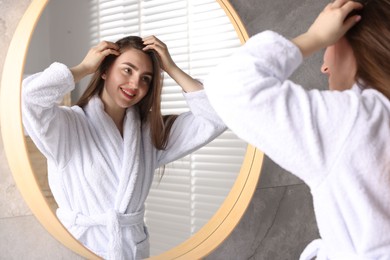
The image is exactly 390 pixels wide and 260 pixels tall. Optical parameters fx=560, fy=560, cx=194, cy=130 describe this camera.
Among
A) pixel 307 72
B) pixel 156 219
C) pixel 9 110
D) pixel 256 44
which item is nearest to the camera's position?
pixel 256 44

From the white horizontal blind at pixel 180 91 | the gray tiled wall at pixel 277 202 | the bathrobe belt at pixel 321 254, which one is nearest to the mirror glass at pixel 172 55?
the white horizontal blind at pixel 180 91

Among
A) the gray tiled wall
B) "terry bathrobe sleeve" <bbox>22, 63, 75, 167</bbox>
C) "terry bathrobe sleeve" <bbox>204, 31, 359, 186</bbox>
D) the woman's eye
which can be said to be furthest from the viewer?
the gray tiled wall

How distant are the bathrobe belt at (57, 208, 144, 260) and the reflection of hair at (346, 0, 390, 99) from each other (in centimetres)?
45

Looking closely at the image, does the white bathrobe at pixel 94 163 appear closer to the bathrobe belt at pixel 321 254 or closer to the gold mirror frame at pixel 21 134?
the gold mirror frame at pixel 21 134

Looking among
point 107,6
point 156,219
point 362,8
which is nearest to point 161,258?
point 156,219

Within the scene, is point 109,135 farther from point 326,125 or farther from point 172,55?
point 326,125

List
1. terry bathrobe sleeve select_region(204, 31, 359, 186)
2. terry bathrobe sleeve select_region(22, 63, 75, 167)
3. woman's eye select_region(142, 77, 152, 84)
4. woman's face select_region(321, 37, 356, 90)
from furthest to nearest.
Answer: woman's eye select_region(142, 77, 152, 84) < terry bathrobe sleeve select_region(22, 63, 75, 167) < woman's face select_region(321, 37, 356, 90) < terry bathrobe sleeve select_region(204, 31, 359, 186)

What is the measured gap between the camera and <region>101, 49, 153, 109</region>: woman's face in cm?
94

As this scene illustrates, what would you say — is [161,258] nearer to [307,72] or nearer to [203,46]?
[203,46]

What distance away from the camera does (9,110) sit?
0.87 m

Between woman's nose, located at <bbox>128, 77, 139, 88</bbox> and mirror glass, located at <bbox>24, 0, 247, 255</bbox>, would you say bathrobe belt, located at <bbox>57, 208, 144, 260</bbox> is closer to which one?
mirror glass, located at <bbox>24, 0, 247, 255</bbox>

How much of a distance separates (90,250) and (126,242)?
6 centimetres

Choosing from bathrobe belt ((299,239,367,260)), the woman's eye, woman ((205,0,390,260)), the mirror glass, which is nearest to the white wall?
the mirror glass

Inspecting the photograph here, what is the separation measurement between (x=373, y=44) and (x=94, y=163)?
476 millimetres
